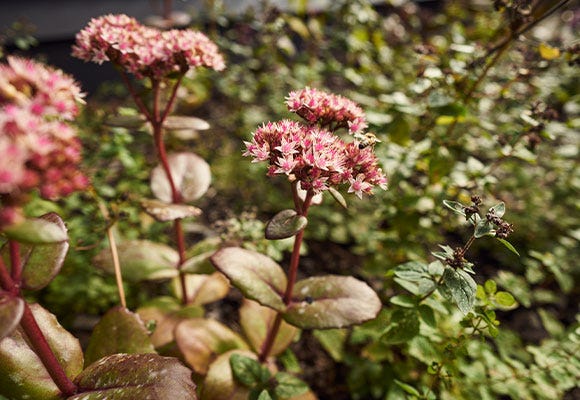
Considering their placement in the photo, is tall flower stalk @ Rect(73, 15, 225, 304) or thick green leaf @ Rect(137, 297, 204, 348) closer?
tall flower stalk @ Rect(73, 15, 225, 304)

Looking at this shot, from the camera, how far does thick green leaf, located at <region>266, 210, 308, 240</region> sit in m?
1.02

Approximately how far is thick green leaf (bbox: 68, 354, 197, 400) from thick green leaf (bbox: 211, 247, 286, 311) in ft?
0.92

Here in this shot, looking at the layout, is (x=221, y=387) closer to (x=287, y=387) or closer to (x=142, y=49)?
(x=287, y=387)

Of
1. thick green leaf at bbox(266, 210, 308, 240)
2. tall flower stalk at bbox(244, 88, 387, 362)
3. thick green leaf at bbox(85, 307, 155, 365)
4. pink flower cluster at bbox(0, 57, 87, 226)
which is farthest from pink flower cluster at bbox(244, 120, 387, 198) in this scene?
thick green leaf at bbox(85, 307, 155, 365)

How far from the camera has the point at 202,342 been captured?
149cm

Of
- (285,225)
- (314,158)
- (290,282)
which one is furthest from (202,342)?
(314,158)

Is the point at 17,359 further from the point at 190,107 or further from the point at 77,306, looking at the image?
the point at 190,107

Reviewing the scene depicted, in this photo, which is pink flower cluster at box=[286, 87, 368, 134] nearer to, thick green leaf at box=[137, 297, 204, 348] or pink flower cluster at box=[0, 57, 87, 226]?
pink flower cluster at box=[0, 57, 87, 226]

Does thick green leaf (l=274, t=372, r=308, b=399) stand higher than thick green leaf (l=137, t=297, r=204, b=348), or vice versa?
thick green leaf (l=274, t=372, r=308, b=399)

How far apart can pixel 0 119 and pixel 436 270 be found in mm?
1116

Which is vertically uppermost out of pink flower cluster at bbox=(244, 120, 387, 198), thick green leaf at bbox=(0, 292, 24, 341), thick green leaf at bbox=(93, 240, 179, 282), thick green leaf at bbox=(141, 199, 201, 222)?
pink flower cluster at bbox=(244, 120, 387, 198)

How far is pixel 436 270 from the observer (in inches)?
45.9

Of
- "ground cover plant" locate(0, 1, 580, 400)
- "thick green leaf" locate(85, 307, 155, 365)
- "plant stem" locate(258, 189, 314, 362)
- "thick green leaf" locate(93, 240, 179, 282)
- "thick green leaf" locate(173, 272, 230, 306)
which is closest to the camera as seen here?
"ground cover plant" locate(0, 1, 580, 400)

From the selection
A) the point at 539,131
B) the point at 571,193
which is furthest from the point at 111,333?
the point at 571,193
